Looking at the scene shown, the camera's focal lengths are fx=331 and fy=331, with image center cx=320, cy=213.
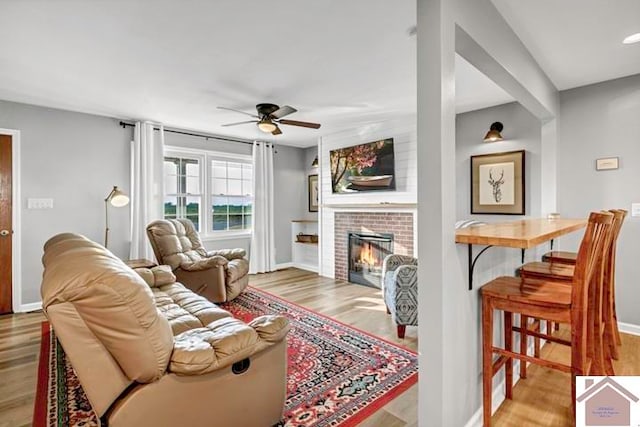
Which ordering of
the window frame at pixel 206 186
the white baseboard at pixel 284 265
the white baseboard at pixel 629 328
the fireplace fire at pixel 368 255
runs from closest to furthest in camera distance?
the white baseboard at pixel 629 328
the fireplace fire at pixel 368 255
the window frame at pixel 206 186
the white baseboard at pixel 284 265

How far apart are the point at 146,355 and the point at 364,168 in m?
4.17

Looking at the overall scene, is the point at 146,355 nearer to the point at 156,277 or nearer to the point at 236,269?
the point at 156,277

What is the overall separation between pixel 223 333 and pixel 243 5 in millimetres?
1883

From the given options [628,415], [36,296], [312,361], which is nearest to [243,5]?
[312,361]

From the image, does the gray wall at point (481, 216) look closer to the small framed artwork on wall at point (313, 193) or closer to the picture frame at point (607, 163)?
the picture frame at point (607, 163)

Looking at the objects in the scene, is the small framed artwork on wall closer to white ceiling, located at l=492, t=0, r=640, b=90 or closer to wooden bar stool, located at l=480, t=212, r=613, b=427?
white ceiling, located at l=492, t=0, r=640, b=90

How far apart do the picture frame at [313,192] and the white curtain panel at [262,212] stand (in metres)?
0.92

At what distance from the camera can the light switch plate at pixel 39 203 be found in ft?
12.8

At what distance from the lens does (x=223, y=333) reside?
1.65m

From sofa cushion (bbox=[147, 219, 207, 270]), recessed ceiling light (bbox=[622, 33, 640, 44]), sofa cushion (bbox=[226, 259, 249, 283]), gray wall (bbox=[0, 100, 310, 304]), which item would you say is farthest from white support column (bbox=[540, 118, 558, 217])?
gray wall (bbox=[0, 100, 310, 304])

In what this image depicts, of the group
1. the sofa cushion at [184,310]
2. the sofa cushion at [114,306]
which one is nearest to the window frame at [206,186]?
the sofa cushion at [184,310]

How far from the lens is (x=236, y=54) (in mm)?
A: 2623

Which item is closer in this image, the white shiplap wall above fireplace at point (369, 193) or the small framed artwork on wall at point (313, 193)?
the white shiplap wall above fireplace at point (369, 193)

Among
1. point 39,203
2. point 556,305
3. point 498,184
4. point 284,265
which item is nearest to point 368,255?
point 284,265
